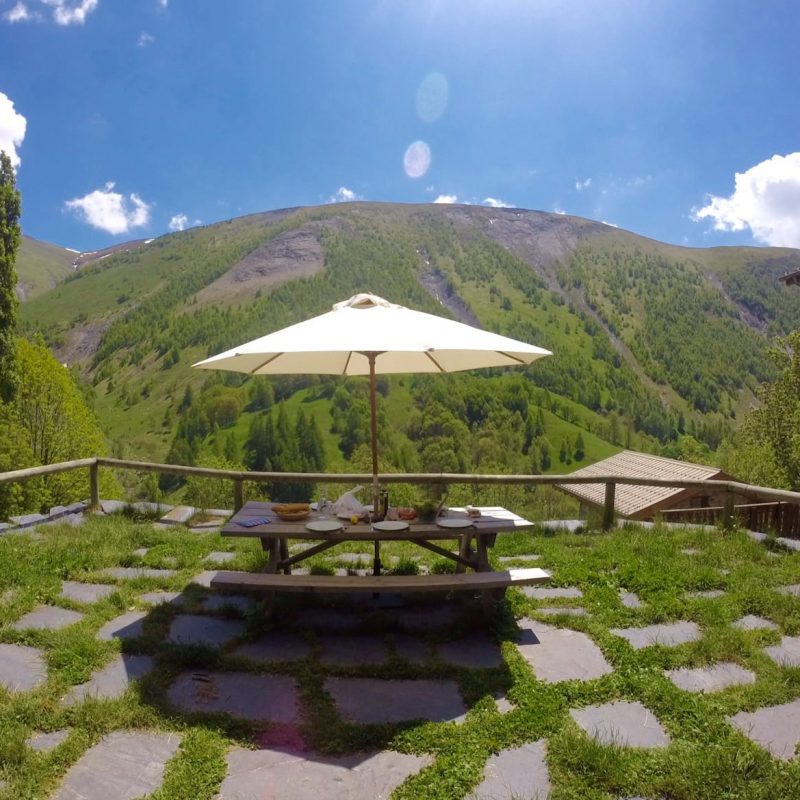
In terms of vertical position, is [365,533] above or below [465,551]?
above

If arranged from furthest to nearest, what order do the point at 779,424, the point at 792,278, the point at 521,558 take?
the point at 779,424
the point at 792,278
the point at 521,558

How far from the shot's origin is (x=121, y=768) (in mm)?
2758

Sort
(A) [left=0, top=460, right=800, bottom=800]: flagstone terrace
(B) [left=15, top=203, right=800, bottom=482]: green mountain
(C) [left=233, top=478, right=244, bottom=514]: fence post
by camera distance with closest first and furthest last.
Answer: (A) [left=0, top=460, right=800, bottom=800]: flagstone terrace, (C) [left=233, top=478, right=244, bottom=514]: fence post, (B) [left=15, top=203, right=800, bottom=482]: green mountain

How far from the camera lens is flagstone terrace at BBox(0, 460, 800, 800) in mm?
2711

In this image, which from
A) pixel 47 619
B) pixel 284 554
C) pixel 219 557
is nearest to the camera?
pixel 47 619

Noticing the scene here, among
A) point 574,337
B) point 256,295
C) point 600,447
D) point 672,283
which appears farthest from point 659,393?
point 256,295

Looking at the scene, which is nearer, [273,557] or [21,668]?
[21,668]

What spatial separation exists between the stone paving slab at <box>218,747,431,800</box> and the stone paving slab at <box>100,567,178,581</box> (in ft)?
8.90

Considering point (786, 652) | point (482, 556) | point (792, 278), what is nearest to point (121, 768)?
point (482, 556)

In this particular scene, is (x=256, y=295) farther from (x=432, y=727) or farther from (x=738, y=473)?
(x=432, y=727)

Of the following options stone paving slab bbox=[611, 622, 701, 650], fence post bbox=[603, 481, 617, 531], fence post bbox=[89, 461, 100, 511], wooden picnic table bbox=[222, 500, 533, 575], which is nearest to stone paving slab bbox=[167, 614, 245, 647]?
wooden picnic table bbox=[222, 500, 533, 575]

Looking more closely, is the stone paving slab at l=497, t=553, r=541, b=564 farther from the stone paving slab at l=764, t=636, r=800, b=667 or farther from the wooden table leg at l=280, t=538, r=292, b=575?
the stone paving slab at l=764, t=636, r=800, b=667

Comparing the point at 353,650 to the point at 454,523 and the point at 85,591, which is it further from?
the point at 85,591

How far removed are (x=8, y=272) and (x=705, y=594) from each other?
978 inches
